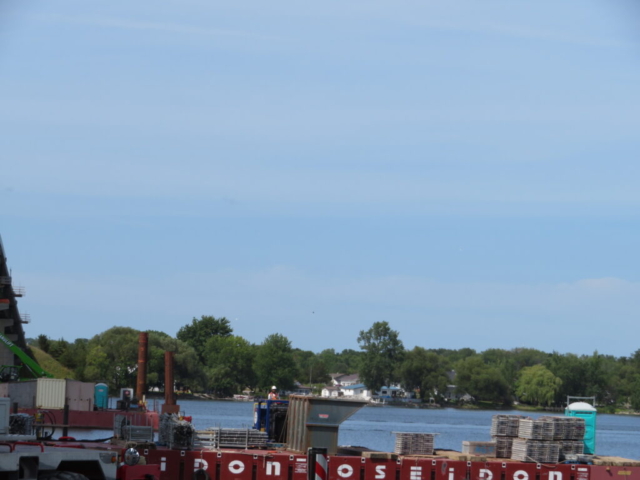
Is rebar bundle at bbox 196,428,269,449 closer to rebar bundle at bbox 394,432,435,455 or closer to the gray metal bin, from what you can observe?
the gray metal bin

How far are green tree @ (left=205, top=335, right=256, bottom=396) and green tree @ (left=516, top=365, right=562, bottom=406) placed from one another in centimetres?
4226

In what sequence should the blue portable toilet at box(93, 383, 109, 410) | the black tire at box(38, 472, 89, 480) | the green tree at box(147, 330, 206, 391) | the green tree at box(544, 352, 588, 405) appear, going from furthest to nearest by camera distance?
the green tree at box(544, 352, 588, 405) → the green tree at box(147, 330, 206, 391) → the blue portable toilet at box(93, 383, 109, 410) → the black tire at box(38, 472, 89, 480)

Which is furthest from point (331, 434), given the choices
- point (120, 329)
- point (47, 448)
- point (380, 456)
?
point (120, 329)

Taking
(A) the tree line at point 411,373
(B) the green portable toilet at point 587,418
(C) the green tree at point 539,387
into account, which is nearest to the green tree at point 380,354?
(A) the tree line at point 411,373

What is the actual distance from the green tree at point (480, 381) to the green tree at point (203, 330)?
43.0 m

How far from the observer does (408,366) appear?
146 metres

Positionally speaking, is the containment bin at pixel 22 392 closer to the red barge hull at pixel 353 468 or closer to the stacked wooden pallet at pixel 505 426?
the red barge hull at pixel 353 468

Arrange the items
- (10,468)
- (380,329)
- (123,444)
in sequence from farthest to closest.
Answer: (380,329) → (123,444) → (10,468)

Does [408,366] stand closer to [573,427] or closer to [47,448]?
[573,427]

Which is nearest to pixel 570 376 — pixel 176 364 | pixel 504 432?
pixel 176 364

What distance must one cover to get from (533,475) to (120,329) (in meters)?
91.9

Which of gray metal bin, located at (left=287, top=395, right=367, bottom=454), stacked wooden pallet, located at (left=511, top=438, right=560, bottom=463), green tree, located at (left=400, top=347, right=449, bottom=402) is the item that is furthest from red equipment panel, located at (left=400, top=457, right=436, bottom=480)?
green tree, located at (left=400, top=347, right=449, bottom=402)

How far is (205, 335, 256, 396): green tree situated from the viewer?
136m

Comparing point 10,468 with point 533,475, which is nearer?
point 10,468
